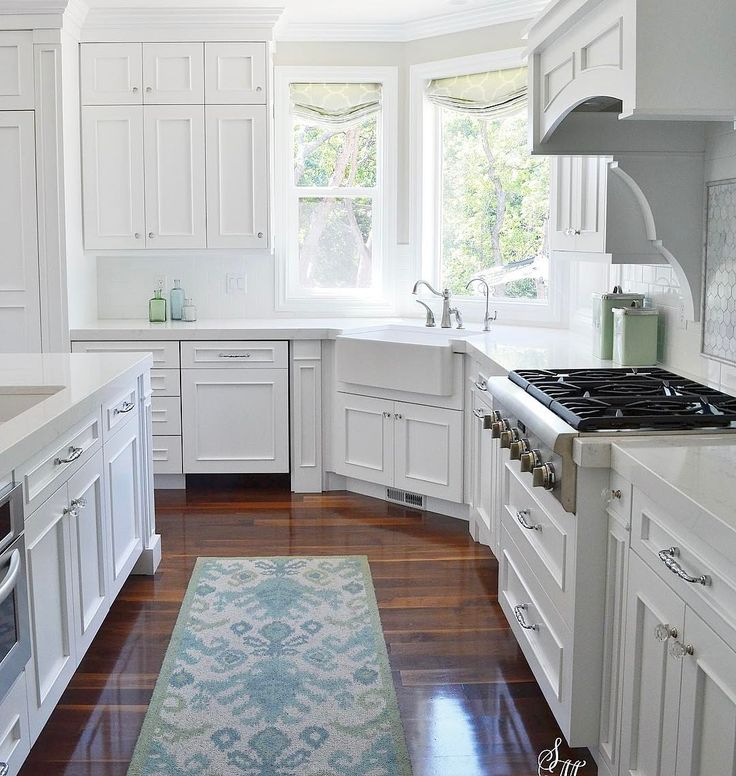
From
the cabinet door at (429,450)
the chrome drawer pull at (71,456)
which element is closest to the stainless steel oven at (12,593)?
the chrome drawer pull at (71,456)

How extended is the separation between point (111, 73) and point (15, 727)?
154 inches

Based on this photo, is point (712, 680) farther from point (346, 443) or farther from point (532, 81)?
point (346, 443)

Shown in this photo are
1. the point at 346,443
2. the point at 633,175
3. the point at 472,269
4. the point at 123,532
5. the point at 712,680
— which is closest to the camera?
the point at 712,680

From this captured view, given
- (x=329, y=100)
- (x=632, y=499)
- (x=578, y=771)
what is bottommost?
(x=578, y=771)

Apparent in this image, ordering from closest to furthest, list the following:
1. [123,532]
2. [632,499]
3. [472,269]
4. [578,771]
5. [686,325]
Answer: [632,499] → [578,771] → [686,325] → [123,532] → [472,269]

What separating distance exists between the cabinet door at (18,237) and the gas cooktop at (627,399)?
2896 mm

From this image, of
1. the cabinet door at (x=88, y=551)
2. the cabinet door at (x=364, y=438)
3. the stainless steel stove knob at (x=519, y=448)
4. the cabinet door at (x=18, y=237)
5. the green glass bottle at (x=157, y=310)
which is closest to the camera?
the stainless steel stove knob at (x=519, y=448)

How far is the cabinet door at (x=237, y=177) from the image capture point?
204 inches

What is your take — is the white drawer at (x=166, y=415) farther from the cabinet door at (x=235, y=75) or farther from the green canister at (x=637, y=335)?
the green canister at (x=637, y=335)

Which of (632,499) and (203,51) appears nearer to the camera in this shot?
(632,499)

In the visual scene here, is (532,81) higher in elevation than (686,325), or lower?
higher

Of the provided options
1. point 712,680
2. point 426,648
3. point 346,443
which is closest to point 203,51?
point 346,443

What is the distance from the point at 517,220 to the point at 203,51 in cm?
193

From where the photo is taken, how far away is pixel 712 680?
161cm
